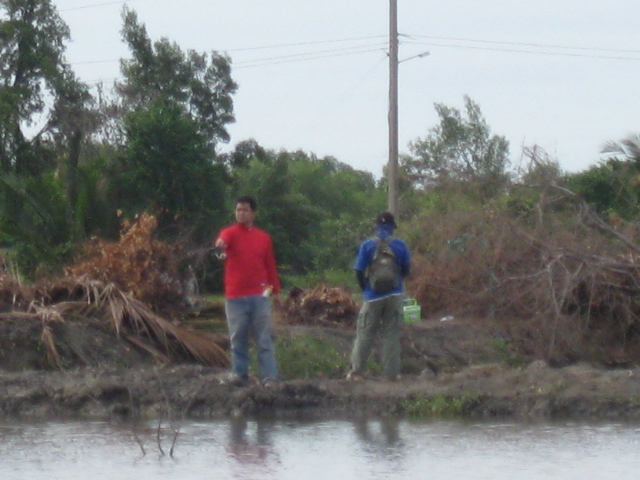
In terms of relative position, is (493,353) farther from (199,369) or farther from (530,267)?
(199,369)

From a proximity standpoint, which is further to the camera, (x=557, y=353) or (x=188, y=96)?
(x=188, y=96)

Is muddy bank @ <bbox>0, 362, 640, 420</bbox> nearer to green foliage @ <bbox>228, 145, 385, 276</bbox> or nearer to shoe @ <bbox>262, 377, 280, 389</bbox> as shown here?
shoe @ <bbox>262, 377, 280, 389</bbox>

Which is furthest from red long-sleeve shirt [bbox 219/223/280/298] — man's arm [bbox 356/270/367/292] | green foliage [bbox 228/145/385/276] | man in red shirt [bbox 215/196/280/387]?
green foliage [bbox 228/145/385/276]

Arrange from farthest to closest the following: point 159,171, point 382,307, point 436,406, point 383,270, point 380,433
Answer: point 159,171 < point 382,307 < point 383,270 < point 436,406 < point 380,433

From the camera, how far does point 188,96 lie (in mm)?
32750

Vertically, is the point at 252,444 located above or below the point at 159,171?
below

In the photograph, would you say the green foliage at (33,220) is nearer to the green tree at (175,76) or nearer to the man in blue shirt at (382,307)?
the man in blue shirt at (382,307)

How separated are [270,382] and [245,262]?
1074mm

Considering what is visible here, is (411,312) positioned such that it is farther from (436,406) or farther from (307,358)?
(436,406)

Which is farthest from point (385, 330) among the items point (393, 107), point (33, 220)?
point (393, 107)

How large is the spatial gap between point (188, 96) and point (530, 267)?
780 inches

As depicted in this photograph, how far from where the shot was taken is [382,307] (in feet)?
35.8

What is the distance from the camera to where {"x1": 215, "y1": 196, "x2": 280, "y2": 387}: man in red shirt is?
33.1ft

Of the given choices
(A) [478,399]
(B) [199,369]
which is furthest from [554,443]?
(B) [199,369]
